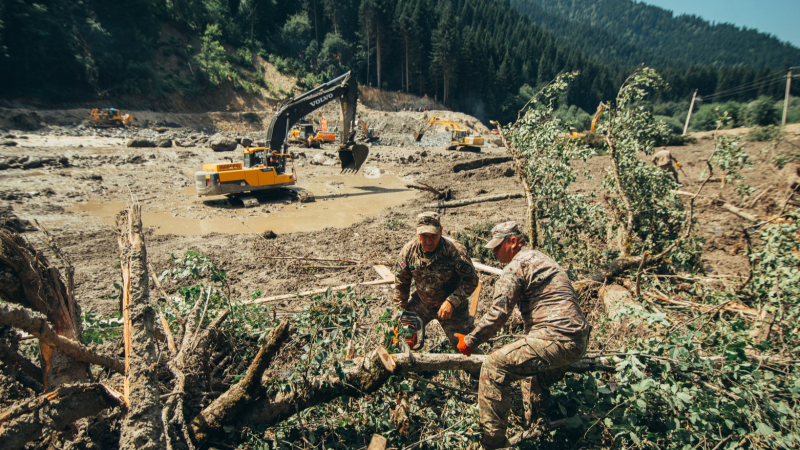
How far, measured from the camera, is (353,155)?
13688mm

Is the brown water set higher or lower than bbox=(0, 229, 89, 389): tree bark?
lower

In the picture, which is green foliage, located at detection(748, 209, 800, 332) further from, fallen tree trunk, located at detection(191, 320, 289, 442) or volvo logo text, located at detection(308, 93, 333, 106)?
volvo logo text, located at detection(308, 93, 333, 106)

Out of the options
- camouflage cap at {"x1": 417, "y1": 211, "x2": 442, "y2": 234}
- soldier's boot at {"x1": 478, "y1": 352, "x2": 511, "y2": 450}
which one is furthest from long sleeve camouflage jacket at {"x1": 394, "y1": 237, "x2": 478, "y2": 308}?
soldier's boot at {"x1": 478, "y1": 352, "x2": 511, "y2": 450}

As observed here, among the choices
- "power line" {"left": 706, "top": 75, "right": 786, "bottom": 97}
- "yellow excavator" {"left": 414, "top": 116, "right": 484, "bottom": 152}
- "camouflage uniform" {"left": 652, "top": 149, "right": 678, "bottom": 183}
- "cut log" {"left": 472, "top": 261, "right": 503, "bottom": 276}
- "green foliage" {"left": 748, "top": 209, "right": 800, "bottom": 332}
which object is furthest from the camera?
"power line" {"left": 706, "top": 75, "right": 786, "bottom": 97}

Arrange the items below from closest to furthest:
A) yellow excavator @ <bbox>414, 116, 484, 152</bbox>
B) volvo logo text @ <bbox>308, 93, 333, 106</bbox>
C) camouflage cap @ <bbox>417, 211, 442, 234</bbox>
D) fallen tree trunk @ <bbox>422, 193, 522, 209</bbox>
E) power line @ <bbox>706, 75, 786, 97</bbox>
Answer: camouflage cap @ <bbox>417, 211, 442, 234</bbox> < fallen tree trunk @ <bbox>422, 193, 522, 209</bbox> < volvo logo text @ <bbox>308, 93, 333, 106</bbox> < yellow excavator @ <bbox>414, 116, 484, 152</bbox> < power line @ <bbox>706, 75, 786, 97</bbox>

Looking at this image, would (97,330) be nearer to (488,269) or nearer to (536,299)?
(536,299)

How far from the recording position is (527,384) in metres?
3.40

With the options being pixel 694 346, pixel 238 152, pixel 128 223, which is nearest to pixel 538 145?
pixel 694 346

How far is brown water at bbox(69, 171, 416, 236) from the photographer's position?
1090cm

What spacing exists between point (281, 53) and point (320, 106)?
145 feet

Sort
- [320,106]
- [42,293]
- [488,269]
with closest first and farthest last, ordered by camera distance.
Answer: [42,293], [488,269], [320,106]

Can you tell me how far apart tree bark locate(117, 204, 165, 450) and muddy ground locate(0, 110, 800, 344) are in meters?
0.71

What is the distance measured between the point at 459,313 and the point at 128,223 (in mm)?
3190

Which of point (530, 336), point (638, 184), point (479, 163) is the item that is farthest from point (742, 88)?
point (530, 336)
